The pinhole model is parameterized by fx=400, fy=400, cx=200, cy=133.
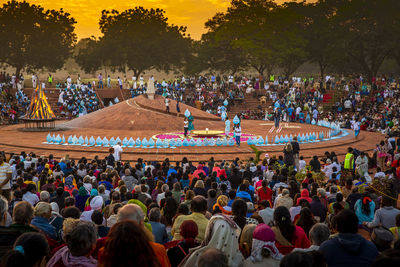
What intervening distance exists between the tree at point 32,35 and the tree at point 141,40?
5.75 meters

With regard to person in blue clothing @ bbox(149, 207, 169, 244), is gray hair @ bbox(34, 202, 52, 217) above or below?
above

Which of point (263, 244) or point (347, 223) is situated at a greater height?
point (347, 223)

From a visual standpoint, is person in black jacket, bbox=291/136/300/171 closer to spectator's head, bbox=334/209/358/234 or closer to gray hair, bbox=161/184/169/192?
gray hair, bbox=161/184/169/192

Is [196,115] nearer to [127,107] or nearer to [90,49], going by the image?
[127,107]

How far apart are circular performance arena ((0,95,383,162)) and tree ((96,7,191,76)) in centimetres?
2592

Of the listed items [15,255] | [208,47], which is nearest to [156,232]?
[15,255]

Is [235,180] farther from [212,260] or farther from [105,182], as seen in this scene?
[212,260]

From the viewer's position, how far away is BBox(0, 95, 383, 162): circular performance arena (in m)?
19.2

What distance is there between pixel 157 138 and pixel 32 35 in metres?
37.5

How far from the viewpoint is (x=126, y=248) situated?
325 centimetres

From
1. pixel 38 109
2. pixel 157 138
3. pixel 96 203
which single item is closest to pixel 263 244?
pixel 96 203

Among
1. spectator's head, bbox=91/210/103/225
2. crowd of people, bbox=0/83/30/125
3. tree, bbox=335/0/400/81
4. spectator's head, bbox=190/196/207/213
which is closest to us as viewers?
spectator's head, bbox=190/196/207/213

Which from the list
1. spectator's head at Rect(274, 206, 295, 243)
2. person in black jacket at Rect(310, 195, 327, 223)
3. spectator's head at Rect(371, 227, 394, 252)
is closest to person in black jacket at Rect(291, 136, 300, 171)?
person in black jacket at Rect(310, 195, 327, 223)

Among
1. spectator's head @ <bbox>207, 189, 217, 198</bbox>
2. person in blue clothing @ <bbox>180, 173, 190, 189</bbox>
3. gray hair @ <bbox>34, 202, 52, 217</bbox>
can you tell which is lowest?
person in blue clothing @ <bbox>180, 173, 190, 189</bbox>
